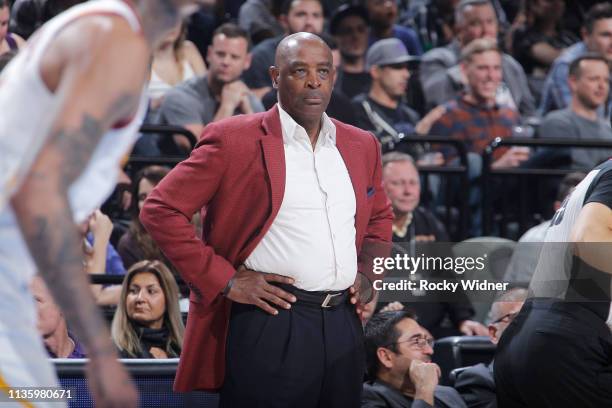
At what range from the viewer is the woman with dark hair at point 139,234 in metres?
6.00

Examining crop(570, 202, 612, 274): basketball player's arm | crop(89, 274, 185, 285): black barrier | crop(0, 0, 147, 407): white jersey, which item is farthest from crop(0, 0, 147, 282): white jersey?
crop(89, 274, 185, 285): black barrier

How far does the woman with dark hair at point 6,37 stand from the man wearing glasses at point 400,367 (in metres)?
2.97

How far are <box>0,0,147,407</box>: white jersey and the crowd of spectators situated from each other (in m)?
2.56

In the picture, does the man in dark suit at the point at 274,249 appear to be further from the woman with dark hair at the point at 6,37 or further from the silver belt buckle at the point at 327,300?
the woman with dark hair at the point at 6,37

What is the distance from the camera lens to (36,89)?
215 cm

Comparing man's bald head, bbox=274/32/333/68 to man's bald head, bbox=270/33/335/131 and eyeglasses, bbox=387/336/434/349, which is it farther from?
eyeglasses, bbox=387/336/434/349

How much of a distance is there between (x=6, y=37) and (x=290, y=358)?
4.02 metres

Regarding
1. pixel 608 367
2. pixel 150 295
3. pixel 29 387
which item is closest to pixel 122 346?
pixel 150 295

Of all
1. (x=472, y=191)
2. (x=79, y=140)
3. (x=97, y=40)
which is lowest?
(x=472, y=191)

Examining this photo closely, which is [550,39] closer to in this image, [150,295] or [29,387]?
[150,295]

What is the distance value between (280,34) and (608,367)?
5.65m

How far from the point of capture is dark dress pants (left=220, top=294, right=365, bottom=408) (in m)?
3.74

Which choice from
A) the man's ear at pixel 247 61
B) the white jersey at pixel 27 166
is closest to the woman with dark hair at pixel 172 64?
the man's ear at pixel 247 61

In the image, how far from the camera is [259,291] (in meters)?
3.69
